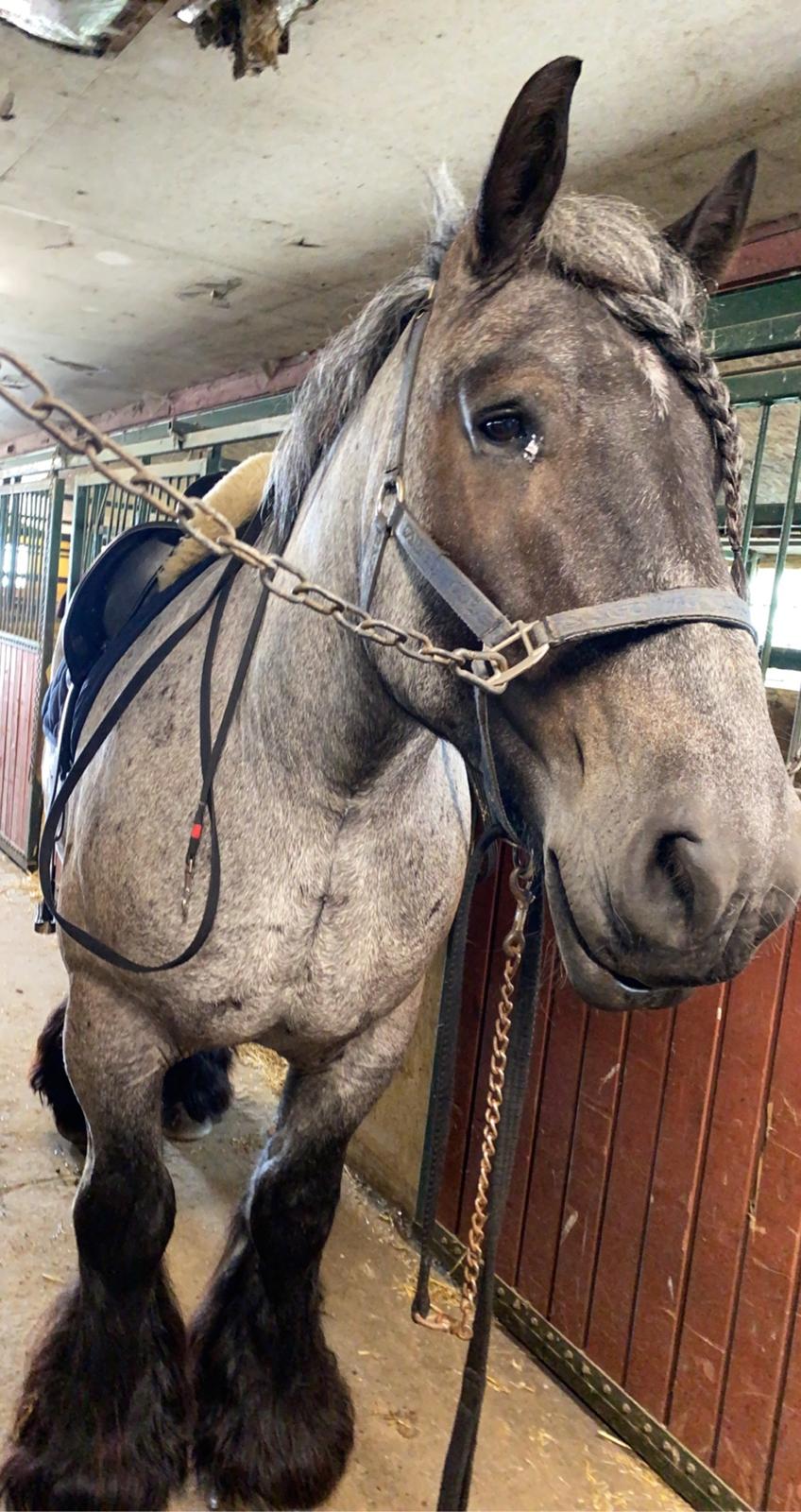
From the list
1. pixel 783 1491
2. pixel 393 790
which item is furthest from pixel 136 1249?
pixel 783 1491

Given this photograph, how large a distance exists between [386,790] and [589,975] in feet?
1.86

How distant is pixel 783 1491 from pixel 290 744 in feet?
5.24

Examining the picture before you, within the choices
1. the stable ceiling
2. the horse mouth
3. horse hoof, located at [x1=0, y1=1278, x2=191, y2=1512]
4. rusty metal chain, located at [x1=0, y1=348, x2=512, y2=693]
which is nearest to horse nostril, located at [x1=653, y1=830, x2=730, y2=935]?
the horse mouth

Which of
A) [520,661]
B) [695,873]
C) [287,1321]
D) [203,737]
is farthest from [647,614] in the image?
[287,1321]

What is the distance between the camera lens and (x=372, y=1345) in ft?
7.04

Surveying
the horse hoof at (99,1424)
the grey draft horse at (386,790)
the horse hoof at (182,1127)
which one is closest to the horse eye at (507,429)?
the grey draft horse at (386,790)

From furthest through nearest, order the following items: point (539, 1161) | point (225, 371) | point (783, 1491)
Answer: point (225, 371), point (539, 1161), point (783, 1491)

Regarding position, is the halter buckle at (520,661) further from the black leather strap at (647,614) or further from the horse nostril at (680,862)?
the horse nostril at (680,862)

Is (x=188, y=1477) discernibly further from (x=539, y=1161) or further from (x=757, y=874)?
(x=757, y=874)

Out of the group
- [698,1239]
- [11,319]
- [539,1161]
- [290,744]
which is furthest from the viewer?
[11,319]

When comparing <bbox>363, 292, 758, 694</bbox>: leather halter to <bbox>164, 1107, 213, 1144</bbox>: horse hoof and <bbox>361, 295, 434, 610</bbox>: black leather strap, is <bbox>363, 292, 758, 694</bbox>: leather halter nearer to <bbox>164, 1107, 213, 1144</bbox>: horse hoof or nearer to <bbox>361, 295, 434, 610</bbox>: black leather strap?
<bbox>361, 295, 434, 610</bbox>: black leather strap

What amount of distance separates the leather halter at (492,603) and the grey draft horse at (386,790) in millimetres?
20

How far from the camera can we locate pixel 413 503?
3.47 ft

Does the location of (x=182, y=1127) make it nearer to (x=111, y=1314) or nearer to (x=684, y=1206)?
(x=111, y=1314)
